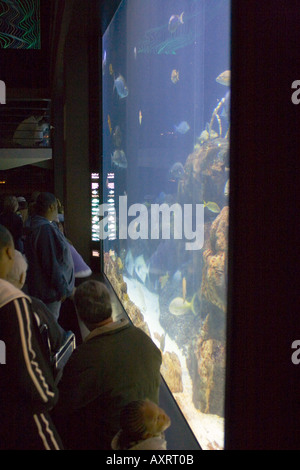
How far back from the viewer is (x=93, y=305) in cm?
240

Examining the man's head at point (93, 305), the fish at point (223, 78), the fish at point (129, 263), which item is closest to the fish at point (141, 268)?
the fish at point (129, 263)

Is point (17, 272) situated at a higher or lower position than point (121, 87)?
lower

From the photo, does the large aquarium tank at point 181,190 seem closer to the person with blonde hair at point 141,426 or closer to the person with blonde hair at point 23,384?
the person with blonde hair at point 141,426

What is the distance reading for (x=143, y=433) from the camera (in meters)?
1.98

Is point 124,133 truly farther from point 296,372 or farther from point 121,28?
point 296,372

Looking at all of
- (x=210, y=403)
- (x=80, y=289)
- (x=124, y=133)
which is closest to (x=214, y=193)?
(x=80, y=289)

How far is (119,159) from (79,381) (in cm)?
516

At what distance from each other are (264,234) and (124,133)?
4.92 meters

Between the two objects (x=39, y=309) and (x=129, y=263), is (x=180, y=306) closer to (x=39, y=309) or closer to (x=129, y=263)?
(x=39, y=309)

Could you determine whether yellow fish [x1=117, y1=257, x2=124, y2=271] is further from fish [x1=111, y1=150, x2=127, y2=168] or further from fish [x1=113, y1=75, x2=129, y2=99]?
fish [x1=113, y1=75, x2=129, y2=99]

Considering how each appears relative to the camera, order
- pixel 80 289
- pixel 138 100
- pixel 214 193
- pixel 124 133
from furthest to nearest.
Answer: pixel 124 133 < pixel 138 100 < pixel 214 193 < pixel 80 289

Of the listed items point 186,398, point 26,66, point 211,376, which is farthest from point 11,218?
point 26,66

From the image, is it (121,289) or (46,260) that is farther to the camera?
(121,289)

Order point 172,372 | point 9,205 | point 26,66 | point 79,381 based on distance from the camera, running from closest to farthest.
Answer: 1. point 79,381
2. point 172,372
3. point 9,205
4. point 26,66
